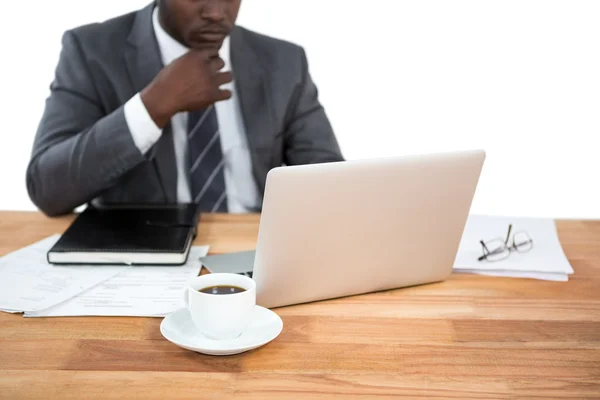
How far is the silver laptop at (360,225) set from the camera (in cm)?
98

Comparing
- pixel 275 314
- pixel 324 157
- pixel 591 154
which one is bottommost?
pixel 591 154

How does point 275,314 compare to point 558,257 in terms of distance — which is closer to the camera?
point 275,314

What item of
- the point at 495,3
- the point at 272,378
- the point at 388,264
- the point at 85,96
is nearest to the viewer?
the point at 272,378

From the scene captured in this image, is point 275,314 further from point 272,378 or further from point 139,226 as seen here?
point 139,226

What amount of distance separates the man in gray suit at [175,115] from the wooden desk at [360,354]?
0.63 meters

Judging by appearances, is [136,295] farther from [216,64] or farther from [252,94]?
[252,94]

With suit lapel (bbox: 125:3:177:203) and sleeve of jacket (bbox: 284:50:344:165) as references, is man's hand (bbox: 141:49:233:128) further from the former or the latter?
sleeve of jacket (bbox: 284:50:344:165)

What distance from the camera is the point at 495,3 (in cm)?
316

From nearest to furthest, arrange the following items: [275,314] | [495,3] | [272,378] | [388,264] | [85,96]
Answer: [272,378] → [275,314] → [388,264] → [85,96] → [495,3]

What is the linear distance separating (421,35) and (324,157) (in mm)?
1429

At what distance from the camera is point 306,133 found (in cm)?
202

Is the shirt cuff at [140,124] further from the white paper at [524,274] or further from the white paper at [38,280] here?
the white paper at [524,274]

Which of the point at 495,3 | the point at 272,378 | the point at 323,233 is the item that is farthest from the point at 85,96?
the point at 495,3

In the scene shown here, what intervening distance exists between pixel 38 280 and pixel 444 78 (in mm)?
2454
